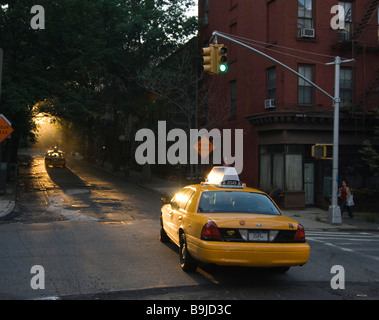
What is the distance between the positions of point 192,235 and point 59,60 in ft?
73.8

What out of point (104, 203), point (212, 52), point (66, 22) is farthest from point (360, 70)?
point (66, 22)

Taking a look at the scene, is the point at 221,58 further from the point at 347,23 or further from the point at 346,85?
the point at 347,23

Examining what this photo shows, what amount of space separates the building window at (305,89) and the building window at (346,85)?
5.64 ft

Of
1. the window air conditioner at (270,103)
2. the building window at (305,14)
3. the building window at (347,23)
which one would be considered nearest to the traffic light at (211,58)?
the window air conditioner at (270,103)

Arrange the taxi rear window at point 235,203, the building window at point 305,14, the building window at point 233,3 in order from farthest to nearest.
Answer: the building window at point 233,3 → the building window at point 305,14 → the taxi rear window at point 235,203

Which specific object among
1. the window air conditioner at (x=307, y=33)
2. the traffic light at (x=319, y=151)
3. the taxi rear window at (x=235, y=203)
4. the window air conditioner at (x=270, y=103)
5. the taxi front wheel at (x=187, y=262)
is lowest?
the taxi front wheel at (x=187, y=262)

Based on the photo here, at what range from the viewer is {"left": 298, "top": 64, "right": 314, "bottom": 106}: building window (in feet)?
70.8

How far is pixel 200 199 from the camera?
814 cm

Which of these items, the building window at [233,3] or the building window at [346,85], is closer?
the building window at [346,85]

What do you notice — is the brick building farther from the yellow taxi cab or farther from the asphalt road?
the yellow taxi cab

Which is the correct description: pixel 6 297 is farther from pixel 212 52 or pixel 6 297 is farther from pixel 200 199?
pixel 212 52

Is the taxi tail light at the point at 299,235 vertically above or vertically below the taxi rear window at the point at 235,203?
below

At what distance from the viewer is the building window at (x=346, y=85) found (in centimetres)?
2220

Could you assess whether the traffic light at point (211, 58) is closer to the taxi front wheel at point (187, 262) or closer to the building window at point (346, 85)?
the taxi front wheel at point (187, 262)
